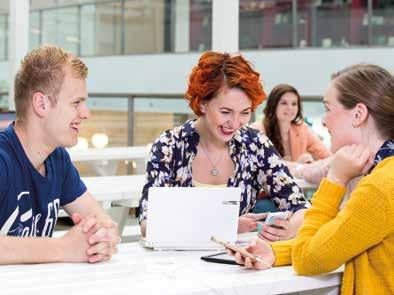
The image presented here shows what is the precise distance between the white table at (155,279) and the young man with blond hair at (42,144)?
0.09 metres

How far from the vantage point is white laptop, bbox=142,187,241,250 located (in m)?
1.88

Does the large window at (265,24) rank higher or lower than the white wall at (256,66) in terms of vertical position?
higher

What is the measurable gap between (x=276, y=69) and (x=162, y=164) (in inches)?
173

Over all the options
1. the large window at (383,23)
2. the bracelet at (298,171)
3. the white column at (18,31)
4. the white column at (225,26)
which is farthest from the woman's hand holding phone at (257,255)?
the large window at (383,23)

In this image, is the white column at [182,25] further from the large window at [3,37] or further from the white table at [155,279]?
the white table at [155,279]

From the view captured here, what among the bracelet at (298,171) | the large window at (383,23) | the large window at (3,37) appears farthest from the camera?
the large window at (3,37)

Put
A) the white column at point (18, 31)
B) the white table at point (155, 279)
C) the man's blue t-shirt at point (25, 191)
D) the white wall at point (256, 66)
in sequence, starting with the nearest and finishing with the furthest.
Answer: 1. the white table at point (155, 279)
2. the man's blue t-shirt at point (25, 191)
3. the white column at point (18, 31)
4. the white wall at point (256, 66)

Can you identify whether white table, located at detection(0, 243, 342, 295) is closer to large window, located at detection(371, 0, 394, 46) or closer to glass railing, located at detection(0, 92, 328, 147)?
large window, located at detection(371, 0, 394, 46)

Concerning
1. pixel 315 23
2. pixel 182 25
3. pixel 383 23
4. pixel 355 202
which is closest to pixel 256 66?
pixel 315 23

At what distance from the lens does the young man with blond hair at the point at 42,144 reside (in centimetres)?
183

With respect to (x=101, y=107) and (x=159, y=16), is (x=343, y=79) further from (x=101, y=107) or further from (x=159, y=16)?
(x=101, y=107)

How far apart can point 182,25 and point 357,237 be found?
6031 millimetres

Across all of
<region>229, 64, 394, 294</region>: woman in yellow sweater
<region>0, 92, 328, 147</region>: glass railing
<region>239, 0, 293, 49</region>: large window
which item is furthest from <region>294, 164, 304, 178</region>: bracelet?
<region>0, 92, 328, 147</region>: glass railing

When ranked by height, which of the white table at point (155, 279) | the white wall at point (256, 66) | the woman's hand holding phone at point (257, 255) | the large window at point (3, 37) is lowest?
the white table at point (155, 279)
